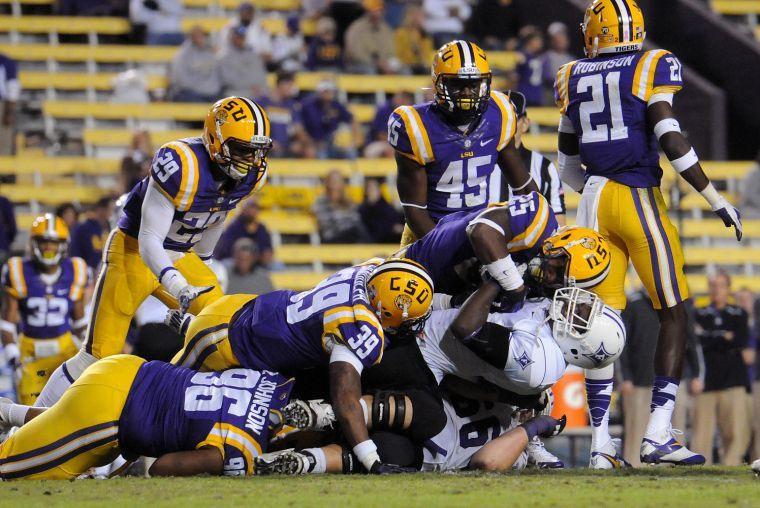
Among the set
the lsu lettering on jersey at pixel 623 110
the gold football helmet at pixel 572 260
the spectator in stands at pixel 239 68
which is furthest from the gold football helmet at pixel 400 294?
the spectator in stands at pixel 239 68

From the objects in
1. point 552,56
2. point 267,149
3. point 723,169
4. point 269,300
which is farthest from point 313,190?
point 269,300

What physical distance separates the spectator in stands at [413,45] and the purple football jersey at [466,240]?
8777 mm

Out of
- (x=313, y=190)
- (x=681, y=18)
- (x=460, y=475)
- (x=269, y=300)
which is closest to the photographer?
(x=460, y=475)

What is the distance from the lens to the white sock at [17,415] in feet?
21.8

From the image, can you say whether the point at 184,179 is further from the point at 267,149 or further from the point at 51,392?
the point at 51,392

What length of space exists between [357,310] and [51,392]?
216 cm

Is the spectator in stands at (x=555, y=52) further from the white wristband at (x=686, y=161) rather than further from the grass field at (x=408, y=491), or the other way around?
the grass field at (x=408, y=491)

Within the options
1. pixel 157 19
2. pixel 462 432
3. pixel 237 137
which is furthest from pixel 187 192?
pixel 157 19

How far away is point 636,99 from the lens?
708cm

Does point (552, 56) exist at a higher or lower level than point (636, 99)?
higher

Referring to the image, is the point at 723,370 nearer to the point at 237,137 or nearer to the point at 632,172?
the point at 632,172

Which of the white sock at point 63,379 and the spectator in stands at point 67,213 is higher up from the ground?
the spectator in stands at point 67,213

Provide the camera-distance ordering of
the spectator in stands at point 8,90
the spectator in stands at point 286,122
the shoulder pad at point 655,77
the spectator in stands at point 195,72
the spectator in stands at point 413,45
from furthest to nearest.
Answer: the spectator in stands at point 413,45
the spectator in stands at point 195,72
the spectator in stands at point 286,122
the spectator in stands at point 8,90
the shoulder pad at point 655,77

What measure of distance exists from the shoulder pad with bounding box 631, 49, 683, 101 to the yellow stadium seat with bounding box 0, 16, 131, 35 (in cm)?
930
